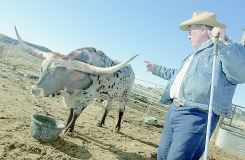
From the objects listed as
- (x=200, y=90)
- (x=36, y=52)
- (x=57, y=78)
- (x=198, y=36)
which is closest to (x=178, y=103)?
(x=200, y=90)

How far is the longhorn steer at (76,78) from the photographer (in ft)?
21.4

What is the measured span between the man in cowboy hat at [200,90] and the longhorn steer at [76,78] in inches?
98.3

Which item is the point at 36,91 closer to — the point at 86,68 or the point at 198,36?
the point at 86,68

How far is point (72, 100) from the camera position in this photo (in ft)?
23.3

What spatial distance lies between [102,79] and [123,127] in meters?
2.37

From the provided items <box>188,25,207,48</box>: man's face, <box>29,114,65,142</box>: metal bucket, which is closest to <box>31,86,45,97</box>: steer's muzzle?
<box>29,114,65,142</box>: metal bucket

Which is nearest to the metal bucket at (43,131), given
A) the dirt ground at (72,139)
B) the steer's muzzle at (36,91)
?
the dirt ground at (72,139)

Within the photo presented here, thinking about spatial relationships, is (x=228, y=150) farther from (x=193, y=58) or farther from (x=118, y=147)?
(x=193, y=58)

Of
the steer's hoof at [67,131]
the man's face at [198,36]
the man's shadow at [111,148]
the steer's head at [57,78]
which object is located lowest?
the man's shadow at [111,148]

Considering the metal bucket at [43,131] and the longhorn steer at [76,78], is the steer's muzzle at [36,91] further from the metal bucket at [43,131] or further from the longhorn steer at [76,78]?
the metal bucket at [43,131]

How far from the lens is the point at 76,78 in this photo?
687 centimetres

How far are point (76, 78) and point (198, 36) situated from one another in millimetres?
3651

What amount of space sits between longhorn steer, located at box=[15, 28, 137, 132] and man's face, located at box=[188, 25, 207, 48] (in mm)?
2404

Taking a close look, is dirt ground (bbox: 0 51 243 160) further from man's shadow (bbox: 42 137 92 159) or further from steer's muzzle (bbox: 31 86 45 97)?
steer's muzzle (bbox: 31 86 45 97)
